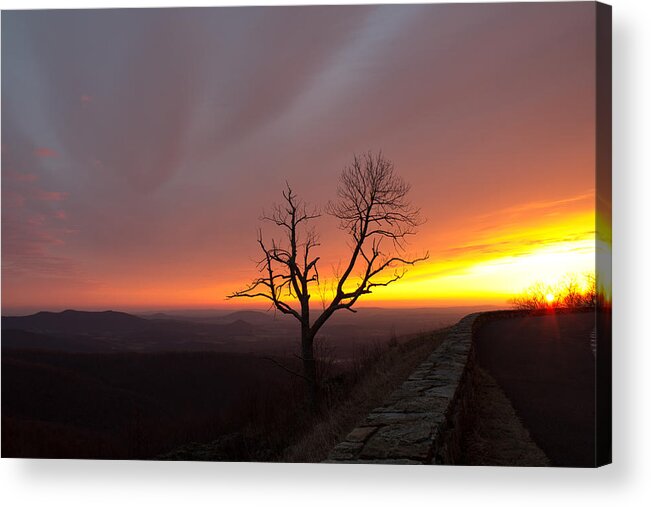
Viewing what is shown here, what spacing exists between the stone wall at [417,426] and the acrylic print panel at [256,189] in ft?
0.70

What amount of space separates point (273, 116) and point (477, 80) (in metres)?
2.17

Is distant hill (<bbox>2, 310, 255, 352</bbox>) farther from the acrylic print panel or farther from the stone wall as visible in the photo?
the stone wall

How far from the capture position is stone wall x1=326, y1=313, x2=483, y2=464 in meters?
4.14

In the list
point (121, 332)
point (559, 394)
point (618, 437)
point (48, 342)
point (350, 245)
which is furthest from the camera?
point (350, 245)

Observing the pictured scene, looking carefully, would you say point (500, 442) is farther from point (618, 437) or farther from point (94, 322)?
point (94, 322)

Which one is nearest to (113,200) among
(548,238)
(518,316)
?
(548,238)

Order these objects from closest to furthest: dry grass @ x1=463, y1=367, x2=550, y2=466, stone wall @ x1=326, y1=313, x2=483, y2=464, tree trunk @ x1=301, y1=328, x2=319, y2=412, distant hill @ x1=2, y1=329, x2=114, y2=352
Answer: stone wall @ x1=326, y1=313, x2=483, y2=464
dry grass @ x1=463, y1=367, x2=550, y2=466
distant hill @ x1=2, y1=329, x2=114, y2=352
tree trunk @ x1=301, y1=328, x2=319, y2=412

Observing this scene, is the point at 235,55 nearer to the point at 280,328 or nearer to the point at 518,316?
the point at 280,328

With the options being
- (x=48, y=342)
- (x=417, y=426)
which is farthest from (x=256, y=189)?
(x=417, y=426)

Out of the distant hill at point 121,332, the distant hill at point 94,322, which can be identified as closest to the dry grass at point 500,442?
the distant hill at point 121,332

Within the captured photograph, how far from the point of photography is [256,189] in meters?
7.00

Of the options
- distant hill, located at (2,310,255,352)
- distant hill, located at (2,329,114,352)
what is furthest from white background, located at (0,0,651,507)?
distant hill, located at (2,329,114,352)

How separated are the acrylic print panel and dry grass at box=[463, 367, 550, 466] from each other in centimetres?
4

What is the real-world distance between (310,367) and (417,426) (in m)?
4.52
